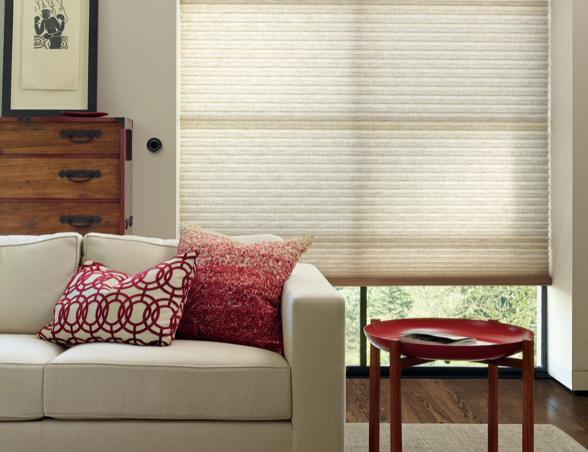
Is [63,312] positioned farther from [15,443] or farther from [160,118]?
[160,118]

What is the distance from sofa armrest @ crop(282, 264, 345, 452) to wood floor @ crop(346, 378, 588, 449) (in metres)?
0.91

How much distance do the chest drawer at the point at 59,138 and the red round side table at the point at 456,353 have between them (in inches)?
65.5

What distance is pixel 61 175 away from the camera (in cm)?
274

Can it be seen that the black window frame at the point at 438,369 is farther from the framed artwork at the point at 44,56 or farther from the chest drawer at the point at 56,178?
the framed artwork at the point at 44,56

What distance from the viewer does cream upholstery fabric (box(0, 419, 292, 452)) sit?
174cm

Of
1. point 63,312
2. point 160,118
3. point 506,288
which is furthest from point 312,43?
point 63,312

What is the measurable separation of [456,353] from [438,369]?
1831mm

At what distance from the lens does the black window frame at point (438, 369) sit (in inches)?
130

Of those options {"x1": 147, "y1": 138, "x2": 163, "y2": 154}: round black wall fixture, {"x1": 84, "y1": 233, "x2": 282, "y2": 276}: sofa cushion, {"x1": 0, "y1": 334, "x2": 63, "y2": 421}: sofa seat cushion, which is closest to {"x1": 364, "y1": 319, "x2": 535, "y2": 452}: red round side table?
{"x1": 84, "y1": 233, "x2": 282, "y2": 276}: sofa cushion

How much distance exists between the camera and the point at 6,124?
2.72m

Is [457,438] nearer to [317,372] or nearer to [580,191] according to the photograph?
[317,372]

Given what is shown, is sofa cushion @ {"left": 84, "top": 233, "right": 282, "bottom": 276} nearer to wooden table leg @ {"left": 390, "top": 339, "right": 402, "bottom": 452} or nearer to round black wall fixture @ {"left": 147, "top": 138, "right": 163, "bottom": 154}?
round black wall fixture @ {"left": 147, "top": 138, "right": 163, "bottom": 154}

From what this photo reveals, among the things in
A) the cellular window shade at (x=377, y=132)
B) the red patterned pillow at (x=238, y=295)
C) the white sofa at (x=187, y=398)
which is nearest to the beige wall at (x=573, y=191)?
the cellular window shade at (x=377, y=132)

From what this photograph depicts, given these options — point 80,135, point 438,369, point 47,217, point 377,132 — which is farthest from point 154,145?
point 438,369
